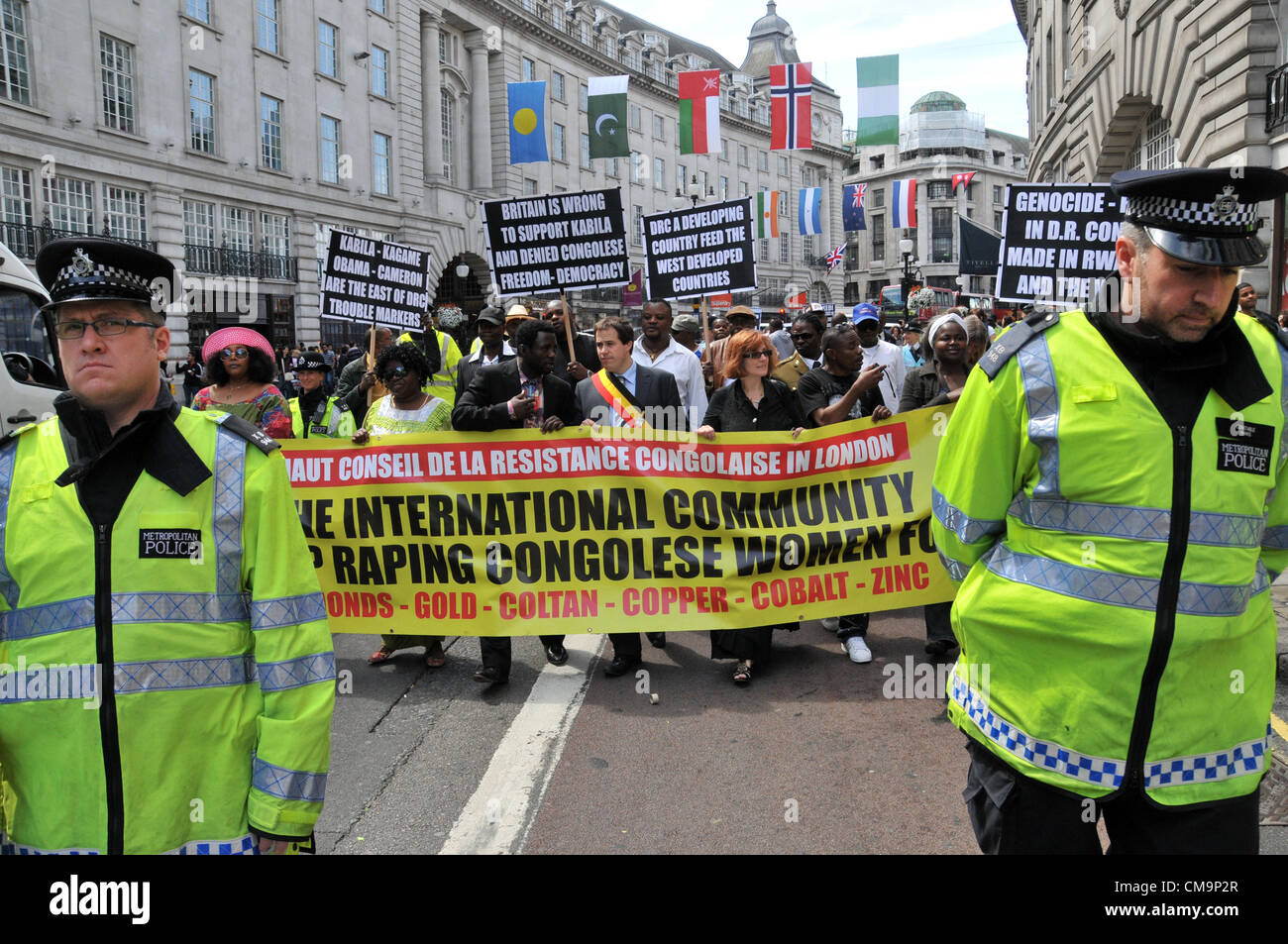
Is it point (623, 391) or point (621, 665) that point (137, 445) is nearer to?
point (621, 665)

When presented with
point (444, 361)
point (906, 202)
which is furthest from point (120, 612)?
point (906, 202)

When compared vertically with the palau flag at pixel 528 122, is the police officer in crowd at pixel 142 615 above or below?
below

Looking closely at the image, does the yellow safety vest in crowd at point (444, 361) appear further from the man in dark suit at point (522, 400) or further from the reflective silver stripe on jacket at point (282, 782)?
the reflective silver stripe on jacket at point (282, 782)

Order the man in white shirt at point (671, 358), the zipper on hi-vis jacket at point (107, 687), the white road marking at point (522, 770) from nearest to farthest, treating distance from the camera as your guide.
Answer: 1. the zipper on hi-vis jacket at point (107, 687)
2. the white road marking at point (522, 770)
3. the man in white shirt at point (671, 358)

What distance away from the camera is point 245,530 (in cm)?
220

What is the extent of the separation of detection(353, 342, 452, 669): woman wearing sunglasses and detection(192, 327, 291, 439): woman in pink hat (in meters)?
0.56

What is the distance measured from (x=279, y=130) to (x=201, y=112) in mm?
3587

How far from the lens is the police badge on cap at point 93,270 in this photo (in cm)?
213

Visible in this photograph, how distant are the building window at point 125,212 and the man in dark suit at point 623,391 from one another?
24.2 meters

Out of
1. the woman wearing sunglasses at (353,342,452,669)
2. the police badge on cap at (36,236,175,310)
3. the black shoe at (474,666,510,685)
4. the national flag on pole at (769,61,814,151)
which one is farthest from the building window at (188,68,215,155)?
the police badge on cap at (36,236,175,310)

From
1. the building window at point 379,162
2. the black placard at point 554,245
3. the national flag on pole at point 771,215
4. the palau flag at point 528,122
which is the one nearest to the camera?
the black placard at point 554,245

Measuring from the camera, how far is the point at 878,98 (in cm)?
1889

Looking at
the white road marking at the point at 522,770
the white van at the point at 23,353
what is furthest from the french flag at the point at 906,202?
the white road marking at the point at 522,770
